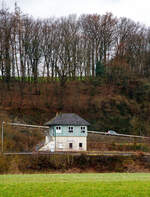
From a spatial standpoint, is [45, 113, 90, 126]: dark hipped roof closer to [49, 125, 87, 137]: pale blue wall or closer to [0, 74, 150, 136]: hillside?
[49, 125, 87, 137]: pale blue wall

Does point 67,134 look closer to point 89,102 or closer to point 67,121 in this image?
point 67,121

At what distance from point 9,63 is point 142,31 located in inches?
1215

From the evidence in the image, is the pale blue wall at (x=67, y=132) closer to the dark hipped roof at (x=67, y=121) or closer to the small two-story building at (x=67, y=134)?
the small two-story building at (x=67, y=134)

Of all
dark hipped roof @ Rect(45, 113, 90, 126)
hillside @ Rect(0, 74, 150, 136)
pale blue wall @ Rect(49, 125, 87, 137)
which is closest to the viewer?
pale blue wall @ Rect(49, 125, 87, 137)

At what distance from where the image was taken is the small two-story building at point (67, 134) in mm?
54344

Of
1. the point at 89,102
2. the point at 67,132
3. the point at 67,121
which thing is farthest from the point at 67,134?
the point at 89,102

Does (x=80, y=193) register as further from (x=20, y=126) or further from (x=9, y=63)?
(x=9, y=63)

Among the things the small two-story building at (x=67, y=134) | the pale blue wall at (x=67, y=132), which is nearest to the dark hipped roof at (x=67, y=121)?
the small two-story building at (x=67, y=134)

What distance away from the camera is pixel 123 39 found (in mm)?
81875

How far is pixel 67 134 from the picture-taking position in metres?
55.7

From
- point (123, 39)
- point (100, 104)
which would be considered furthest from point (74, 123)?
point (123, 39)

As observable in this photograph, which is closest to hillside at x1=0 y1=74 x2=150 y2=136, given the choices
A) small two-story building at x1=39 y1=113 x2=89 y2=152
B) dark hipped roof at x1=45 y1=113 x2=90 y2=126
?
dark hipped roof at x1=45 y1=113 x2=90 y2=126

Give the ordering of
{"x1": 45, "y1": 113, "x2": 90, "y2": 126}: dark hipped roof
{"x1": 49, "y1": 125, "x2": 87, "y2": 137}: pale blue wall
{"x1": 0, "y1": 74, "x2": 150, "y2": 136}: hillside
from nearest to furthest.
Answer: {"x1": 49, "y1": 125, "x2": 87, "y2": 137}: pale blue wall → {"x1": 45, "y1": 113, "x2": 90, "y2": 126}: dark hipped roof → {"x1": 0, "y1": 74, "x2": 150, "y2": 136}: hillside

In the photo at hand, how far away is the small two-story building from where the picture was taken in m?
54.3
